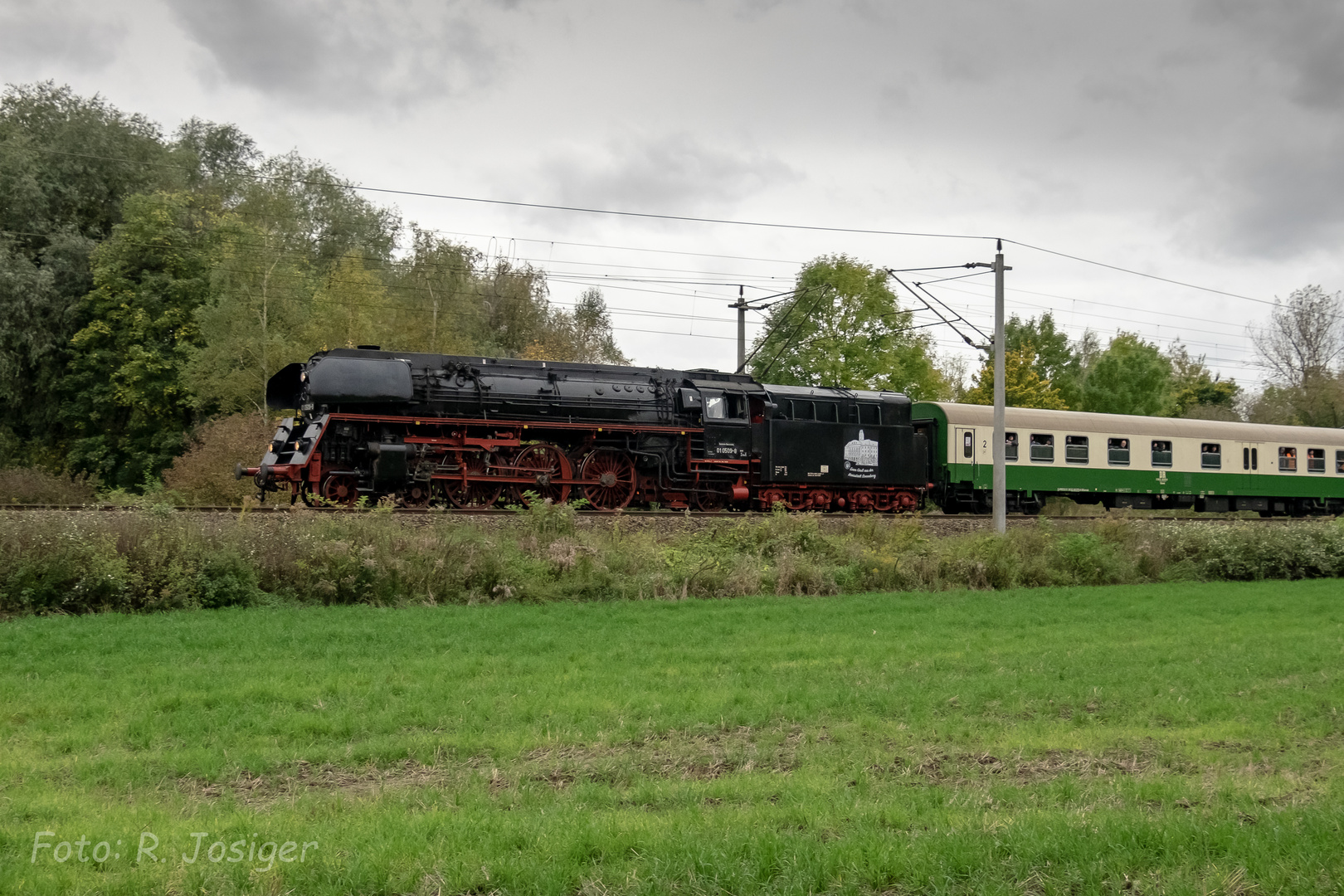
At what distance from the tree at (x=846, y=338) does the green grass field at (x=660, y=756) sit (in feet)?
113

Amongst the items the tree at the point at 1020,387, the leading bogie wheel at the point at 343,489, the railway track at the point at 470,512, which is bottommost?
the railway track at the point at 470,512

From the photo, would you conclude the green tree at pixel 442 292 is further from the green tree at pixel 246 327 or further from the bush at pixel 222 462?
the bush at pixel 222 462

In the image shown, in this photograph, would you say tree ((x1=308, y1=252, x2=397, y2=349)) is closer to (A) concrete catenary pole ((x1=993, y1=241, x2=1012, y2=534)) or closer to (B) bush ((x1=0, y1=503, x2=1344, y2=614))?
(B) bush ((x1=0, y1=503, x2=1344, y2=614))

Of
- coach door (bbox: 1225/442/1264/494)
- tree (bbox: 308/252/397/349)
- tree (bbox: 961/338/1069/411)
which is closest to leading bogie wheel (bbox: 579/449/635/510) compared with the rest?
tree (bbox: 308/252/397/349)

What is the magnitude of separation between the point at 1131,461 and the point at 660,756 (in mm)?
29971

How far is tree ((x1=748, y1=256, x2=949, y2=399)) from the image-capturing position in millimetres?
48469

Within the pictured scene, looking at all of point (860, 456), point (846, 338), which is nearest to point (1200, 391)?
point (846, 338)

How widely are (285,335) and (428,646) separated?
32621 mm

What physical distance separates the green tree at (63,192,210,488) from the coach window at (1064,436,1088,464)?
35.3m

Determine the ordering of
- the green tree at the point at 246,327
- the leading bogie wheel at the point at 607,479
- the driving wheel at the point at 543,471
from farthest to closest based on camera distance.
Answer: the green tree at the point at 246,327
the leading bogie wheel at the point at 607,479
the driving wheel at the point at 543,471

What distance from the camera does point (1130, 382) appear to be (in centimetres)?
5797

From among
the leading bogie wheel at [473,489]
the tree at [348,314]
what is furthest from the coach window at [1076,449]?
the tree at [348,314]

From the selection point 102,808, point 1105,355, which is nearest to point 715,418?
point 102,808

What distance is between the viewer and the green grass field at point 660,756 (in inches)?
211
